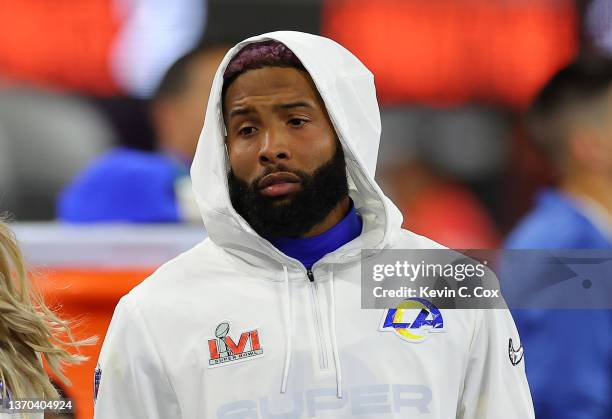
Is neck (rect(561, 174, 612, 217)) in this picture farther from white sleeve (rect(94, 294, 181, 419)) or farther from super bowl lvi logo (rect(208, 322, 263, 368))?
white sleeve (rect(94, 294, 181, 419))

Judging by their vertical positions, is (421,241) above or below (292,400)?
above

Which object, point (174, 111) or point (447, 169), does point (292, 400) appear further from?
point (447, 169)

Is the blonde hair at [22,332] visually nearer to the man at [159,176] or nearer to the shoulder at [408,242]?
the shoulder at [408,242]

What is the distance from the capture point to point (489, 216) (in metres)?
7.32

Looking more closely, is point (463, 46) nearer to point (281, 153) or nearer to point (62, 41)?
point (62, 41)

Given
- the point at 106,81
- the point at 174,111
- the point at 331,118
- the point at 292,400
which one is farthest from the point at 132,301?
the point at 106,81

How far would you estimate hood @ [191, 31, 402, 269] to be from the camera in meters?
2.91

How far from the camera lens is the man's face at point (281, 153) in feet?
9.36

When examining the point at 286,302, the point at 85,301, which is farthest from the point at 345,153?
the point at 85,301

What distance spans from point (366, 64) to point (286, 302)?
4531 mm

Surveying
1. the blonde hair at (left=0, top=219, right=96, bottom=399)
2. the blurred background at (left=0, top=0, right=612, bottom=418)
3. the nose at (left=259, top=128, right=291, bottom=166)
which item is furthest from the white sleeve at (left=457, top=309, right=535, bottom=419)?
the blurred background at (left=0, top=0, right=612, bottom=418)

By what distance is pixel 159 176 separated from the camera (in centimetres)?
506

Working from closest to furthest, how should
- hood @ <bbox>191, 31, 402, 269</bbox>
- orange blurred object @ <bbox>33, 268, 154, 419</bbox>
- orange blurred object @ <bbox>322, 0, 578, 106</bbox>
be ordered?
hood @ <bbox>191, 31, 402, 269</bbox>
orange blurred object @ <bbox>33, 268, 154, 419</bbox>
orange blurred object @ <bbox>322, 0, 578, 106</bbox>

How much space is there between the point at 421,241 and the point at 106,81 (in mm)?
4290
